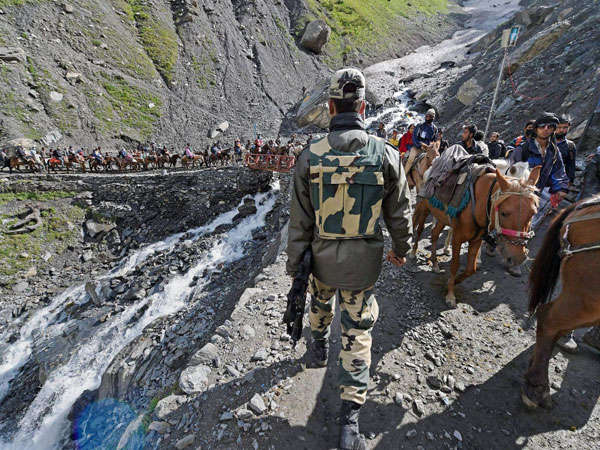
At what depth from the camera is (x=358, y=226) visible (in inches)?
98.9

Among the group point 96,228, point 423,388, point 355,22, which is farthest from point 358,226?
point 355,22

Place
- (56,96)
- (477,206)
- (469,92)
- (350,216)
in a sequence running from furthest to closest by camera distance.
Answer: (469,92), (56,96), (477,206), (350,216)

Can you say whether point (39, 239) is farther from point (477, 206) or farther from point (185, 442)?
point (477, 206)

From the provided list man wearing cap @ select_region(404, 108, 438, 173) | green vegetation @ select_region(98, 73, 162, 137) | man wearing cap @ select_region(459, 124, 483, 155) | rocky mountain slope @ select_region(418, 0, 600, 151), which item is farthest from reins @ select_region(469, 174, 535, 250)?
green vegetation @ select_region(98, 73, 162, 137)

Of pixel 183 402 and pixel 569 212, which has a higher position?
pixel 569 212

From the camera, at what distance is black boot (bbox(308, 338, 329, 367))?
3.45m

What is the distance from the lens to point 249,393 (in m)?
3.31

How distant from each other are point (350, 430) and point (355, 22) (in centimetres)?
6353

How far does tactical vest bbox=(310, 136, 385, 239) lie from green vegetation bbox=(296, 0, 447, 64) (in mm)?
49868

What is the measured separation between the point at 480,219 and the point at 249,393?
4147 mm

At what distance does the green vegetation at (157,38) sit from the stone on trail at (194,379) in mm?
32840

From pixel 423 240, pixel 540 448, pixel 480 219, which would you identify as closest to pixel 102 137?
pixel 423 240

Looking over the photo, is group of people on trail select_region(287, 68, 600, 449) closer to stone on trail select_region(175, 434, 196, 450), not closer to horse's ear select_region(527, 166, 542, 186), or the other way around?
→ stone on trail select_region(175, 434, 196, 450)

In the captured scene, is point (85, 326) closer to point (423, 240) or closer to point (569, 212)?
point (423, 240)
